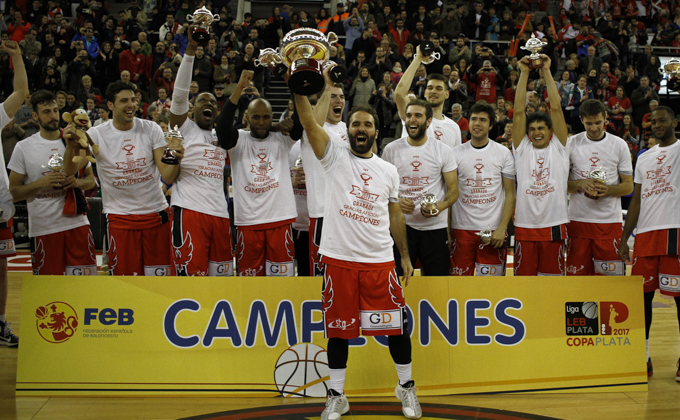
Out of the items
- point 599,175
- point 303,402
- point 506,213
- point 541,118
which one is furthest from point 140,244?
point 599,175

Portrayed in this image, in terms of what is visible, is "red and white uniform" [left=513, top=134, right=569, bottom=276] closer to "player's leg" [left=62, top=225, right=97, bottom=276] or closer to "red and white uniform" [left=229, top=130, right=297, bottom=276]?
"red and white uniform" [left=229, top=130, right=297, bottom=276]

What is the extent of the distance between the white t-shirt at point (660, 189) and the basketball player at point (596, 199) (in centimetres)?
16

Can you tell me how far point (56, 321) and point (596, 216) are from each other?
5003 mm

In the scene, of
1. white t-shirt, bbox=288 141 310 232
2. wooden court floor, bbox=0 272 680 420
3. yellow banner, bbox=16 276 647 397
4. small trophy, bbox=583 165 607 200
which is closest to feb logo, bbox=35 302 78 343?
yellow banner, bbox=16 276 647 397

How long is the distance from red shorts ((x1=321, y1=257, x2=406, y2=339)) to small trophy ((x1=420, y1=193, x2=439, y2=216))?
3.95 ft

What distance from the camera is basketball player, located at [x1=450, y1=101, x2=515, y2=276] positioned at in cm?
565

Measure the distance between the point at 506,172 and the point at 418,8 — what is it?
14459mm

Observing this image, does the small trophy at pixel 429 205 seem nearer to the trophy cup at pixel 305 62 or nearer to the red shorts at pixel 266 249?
the red shorts at pixel 266 249

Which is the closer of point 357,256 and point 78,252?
point 357,256

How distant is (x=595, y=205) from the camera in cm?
559

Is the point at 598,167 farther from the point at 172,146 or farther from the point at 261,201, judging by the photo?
the point at 172,146

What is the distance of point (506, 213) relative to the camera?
563cm

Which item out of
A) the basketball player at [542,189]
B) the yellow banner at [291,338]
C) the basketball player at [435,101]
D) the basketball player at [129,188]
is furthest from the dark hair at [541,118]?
the basketball player at [129,188]

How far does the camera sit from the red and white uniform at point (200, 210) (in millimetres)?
5168
